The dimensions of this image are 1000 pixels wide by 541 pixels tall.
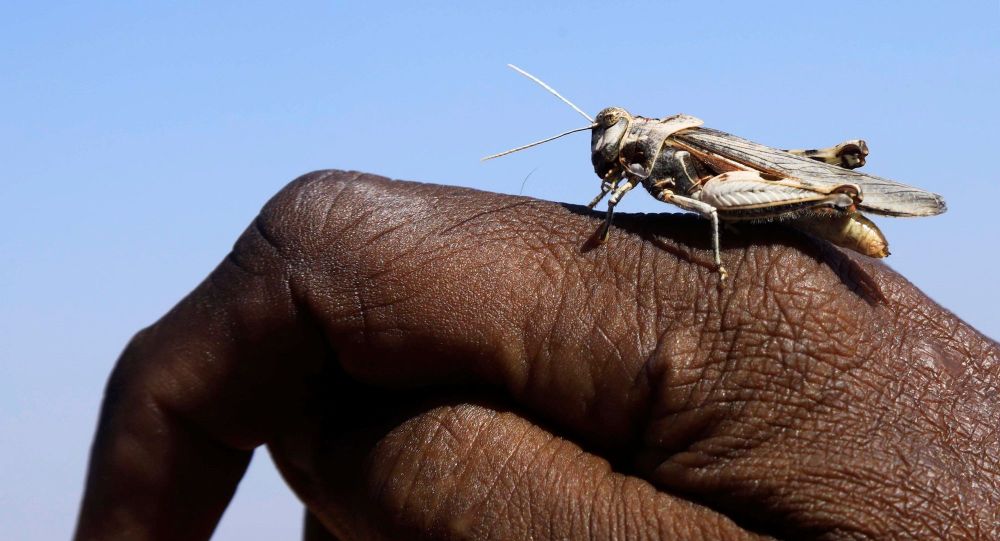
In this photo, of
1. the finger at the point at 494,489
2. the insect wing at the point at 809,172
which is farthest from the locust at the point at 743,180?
the finger at the point at 494,489

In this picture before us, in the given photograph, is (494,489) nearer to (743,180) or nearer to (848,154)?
(743,180)

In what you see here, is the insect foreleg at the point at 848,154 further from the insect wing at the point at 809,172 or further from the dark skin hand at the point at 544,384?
the dark skin hand at the point at 544,384

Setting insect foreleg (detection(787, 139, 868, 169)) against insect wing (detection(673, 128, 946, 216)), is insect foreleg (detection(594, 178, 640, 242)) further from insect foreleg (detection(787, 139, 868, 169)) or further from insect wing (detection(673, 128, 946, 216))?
insect foreleg (detection(787, 139, 868, 169))

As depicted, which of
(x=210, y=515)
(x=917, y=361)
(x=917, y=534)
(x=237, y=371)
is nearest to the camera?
(x=917, y=534)

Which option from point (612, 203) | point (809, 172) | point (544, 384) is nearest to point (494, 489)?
point (544, 384)

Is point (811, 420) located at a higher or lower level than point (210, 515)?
higher

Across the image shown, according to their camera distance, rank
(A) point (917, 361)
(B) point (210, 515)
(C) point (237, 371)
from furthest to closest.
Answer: (B) point (210, 515)
(C) point (237, 371)
(A) point (917, 361)

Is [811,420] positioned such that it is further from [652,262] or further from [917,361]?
[652,262]

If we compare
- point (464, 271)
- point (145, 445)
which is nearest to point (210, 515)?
point (145, 445)
